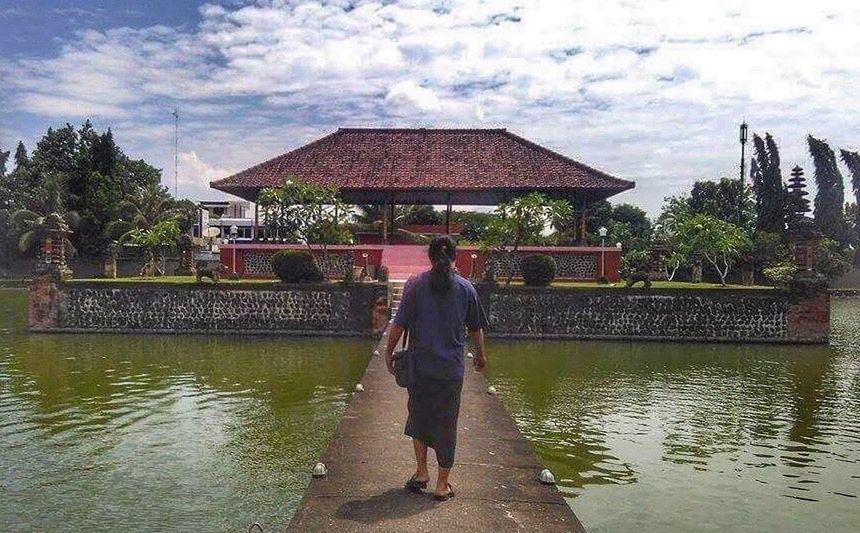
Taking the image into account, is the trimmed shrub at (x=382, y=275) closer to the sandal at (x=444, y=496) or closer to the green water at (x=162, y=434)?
the green water at (x=162, y=434)

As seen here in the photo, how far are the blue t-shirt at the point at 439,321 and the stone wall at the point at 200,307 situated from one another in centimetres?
1359

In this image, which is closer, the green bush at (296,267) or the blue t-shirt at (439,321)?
the blue t-shirt at (439,321)

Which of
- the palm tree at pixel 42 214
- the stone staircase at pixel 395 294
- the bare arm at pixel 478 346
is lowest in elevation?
the stone staircase at pixel 395 294

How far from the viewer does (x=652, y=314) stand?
58.6 ft

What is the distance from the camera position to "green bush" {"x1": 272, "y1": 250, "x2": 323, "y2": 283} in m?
18.5

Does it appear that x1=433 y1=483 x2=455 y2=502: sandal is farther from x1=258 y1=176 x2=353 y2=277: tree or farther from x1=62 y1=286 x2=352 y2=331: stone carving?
x1=258 y1=176 x2=353 y2=277: tree

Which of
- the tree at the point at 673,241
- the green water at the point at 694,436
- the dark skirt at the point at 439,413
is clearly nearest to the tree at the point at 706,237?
the tree at the point at 673,241

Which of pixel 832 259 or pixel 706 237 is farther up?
pixel 706 237

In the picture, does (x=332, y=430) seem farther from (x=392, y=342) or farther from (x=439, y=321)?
(x=439, y=321)

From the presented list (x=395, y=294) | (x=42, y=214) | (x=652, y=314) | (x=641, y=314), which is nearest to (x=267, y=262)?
(x=395, y=294)

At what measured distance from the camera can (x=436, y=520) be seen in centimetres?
400

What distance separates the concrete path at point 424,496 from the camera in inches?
156

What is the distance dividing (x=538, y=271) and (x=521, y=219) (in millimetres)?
2298

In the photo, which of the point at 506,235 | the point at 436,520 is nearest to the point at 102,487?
the point at 436,520
